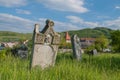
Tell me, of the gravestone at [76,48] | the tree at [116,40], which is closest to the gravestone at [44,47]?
the gravestone at [76,48]

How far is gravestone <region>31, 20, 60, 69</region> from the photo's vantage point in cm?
1002

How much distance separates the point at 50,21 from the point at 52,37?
647 mm

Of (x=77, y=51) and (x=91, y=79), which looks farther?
(x=77, y=51)

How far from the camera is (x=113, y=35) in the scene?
65.9m

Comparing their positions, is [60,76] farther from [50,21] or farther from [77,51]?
[77,51]

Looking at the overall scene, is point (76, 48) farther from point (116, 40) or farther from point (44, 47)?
point (116, 40)

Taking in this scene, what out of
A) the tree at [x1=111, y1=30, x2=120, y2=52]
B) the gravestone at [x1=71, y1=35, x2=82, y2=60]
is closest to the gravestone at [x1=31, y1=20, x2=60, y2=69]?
the gravestone at [x1=71, y1=35, x2=82, y2=60]

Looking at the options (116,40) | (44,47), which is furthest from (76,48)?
(116,40)

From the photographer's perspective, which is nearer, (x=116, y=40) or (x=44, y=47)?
(x=44, y=47)

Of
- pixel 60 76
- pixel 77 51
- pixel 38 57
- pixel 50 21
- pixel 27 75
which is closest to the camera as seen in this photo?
pixel 27 75

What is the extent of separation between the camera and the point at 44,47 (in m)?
10.3

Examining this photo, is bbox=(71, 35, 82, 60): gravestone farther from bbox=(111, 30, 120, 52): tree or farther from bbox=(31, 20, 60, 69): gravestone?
bbox=(111, 30, 120, 52): tree

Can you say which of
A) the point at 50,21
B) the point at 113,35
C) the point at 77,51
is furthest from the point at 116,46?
the point at 50,21

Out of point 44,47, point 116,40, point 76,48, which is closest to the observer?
point 44,47
